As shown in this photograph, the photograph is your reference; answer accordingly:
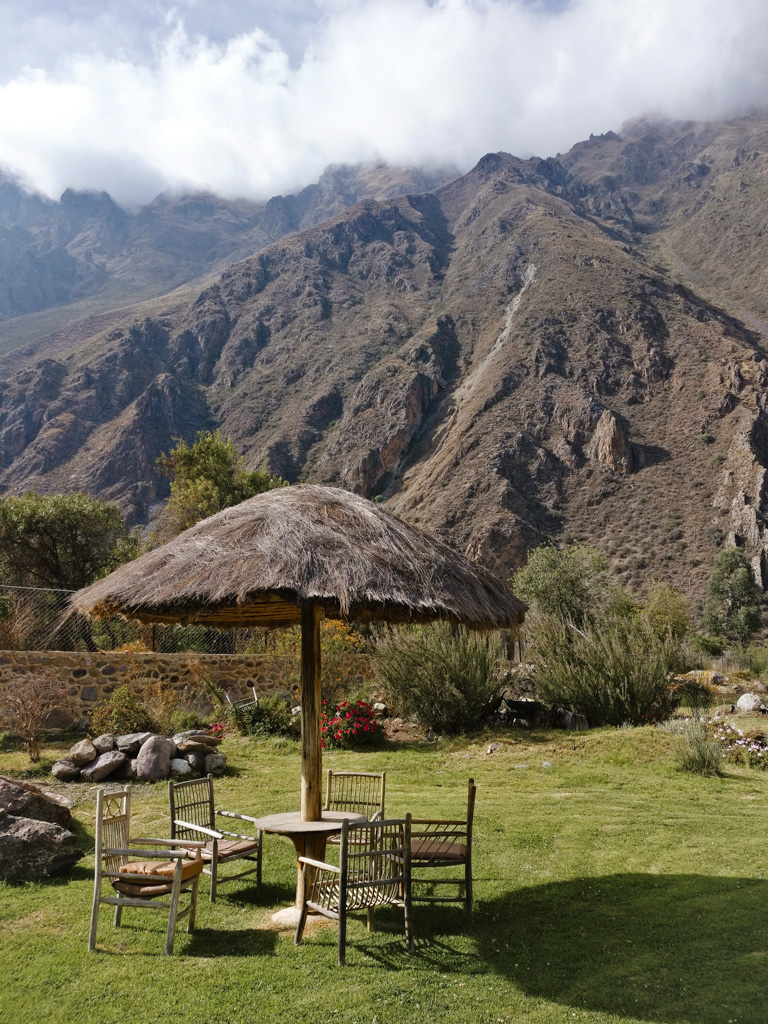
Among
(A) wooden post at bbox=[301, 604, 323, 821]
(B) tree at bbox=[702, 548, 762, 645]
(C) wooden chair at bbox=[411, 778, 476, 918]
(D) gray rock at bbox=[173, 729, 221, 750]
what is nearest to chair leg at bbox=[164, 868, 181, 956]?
(A) wooden post at bbox=[301, 604, 323, 821]

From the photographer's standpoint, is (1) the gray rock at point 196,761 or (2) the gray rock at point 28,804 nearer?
(2) the gray rock at point 28,804

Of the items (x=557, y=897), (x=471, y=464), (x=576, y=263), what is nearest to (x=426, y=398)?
(x=471, y=464)

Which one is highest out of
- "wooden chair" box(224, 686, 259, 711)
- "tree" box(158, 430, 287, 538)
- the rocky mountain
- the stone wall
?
the rocky mountain

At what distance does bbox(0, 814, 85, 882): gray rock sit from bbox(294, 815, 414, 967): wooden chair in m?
2.15

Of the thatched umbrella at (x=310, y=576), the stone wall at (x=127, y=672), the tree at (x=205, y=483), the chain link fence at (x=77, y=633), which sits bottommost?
the stone wall at (x=127, y=672)

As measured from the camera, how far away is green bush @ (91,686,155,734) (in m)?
10.3

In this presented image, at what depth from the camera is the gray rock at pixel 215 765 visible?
8.98 meters

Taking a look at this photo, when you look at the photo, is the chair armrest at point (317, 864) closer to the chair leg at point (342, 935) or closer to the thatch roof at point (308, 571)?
the chair leg at point (342, 935)

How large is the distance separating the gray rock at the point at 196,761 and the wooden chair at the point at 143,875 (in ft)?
13.8

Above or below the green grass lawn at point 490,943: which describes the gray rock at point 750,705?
above

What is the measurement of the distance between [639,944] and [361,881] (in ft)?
5.52

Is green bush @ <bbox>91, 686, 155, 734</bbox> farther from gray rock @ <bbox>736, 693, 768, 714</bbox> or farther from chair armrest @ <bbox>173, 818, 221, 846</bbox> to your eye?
gray rock @ <bbox>736, 693, 768, 714</bbox>

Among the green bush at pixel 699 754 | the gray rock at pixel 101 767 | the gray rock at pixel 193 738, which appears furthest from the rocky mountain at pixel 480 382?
the gray rock at pixel 101 767

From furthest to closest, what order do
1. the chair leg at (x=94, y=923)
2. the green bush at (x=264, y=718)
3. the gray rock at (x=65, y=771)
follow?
the green bush at (x=264, y=718), the gray rock at (x=65, y=771), the chair leg at (x=94, y=923)
